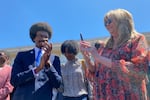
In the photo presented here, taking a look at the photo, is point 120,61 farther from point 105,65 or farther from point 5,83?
point 5,83

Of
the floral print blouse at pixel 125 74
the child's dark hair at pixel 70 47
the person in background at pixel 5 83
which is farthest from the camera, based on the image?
the child's dark hair at pixel 70 47

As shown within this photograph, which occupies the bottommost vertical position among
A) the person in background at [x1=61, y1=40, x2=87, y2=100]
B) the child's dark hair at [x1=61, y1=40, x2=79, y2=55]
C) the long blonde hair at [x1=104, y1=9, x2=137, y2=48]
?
the person in background at [x1=61, y1=40, x2=87, y2=100]

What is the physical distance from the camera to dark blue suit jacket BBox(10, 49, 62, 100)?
365 centimetres

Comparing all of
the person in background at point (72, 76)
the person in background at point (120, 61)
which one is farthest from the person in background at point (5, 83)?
the person in background at point (120, 61)

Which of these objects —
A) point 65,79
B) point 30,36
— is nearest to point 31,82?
point 30,36

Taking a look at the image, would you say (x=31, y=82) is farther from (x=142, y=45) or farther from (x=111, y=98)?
(x=142, y=45)

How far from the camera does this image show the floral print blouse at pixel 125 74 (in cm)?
344

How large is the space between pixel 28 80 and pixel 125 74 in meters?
0.90

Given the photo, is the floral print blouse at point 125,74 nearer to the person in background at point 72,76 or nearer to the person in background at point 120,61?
the person in background at point 120,61

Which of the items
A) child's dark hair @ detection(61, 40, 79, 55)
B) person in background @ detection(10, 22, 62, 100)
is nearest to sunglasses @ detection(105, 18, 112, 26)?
person in background @ detection(10, 22, 62, 100)

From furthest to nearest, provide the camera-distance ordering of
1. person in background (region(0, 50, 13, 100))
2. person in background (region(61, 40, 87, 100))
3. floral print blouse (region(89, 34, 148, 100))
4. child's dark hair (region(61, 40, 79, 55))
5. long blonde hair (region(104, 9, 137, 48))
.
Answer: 1. child's dark hair (region(61, 40, 79, 55))
2. person in background (region(61, 40, 87, 100))
3. person in background (region(0, 50, 13, 100))
4. long blonde hair (region(104, 9, 137, 48))
5. floral print blouse (region(89, 34, 148, 100))

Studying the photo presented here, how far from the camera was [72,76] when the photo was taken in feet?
17.6

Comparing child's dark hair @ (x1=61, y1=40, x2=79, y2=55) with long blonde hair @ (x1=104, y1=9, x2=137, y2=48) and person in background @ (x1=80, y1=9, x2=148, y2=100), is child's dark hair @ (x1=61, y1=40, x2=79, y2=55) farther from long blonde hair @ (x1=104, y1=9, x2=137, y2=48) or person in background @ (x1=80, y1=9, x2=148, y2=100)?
long blonde hair @ (x1=104, y1=9, x2=137, y2=48)

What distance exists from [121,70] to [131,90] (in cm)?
19
